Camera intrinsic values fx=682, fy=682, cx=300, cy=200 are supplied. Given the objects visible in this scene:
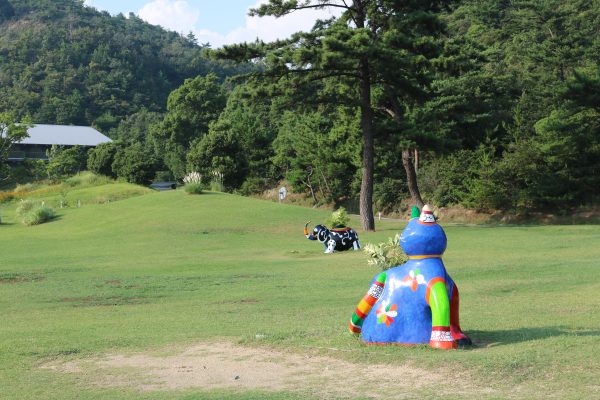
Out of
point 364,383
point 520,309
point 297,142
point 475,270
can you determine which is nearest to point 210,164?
point 297,142

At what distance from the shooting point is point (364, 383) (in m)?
7.02

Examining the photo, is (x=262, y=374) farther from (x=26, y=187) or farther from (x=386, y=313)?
(x=26, y=187)

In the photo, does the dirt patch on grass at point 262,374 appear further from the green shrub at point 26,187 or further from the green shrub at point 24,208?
the green shrub at point 26,187

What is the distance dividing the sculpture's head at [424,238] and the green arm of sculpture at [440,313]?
42cm

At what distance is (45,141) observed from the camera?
7488 cm

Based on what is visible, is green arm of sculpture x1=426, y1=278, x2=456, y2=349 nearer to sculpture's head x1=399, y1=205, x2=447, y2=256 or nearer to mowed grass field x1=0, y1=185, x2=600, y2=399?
mowed grass field x1=0, y1=185, x2=600, y2=399

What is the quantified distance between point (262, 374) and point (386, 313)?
174 centimetres

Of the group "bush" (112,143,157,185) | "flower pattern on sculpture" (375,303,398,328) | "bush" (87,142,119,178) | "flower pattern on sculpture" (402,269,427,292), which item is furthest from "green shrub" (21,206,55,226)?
"flower pattern on sculpture" (402,269,427,292)

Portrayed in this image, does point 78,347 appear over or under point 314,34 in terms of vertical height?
under

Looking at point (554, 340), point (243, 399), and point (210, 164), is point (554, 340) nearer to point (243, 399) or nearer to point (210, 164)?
point (243, 399)

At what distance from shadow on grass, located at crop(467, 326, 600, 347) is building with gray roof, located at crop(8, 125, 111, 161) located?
230ft

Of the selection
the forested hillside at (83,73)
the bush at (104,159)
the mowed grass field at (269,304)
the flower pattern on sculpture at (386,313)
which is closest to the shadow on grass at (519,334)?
the mowed grass field at (269,304)

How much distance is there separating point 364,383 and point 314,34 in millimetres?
23789

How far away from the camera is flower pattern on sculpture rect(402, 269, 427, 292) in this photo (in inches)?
321
